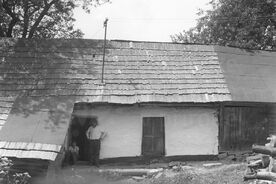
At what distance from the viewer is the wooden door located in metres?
14.6

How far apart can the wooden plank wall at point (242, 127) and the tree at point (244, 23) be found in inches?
332

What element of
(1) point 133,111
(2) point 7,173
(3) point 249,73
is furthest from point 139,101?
(2) point 7,173

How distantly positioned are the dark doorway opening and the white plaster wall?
321 millimetres

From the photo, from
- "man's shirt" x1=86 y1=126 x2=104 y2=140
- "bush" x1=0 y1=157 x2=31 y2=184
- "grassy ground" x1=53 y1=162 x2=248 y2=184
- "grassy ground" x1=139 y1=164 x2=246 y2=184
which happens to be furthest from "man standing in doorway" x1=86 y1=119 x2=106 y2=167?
"bush" x1=0 y1=157 x2=31 y2=184

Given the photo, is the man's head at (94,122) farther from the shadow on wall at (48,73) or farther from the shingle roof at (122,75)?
the shadow on wall at (48,73)

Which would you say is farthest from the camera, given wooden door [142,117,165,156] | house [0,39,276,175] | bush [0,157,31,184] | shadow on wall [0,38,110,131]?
wooden door [142,117,165,156]

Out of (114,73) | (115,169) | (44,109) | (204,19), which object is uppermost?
(204,19)

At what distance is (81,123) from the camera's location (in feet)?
47.6

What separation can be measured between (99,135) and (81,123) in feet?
2.72

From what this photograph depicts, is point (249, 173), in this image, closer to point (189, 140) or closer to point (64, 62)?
point (189, 140)

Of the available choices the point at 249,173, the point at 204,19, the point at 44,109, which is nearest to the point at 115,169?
the point at 44,109

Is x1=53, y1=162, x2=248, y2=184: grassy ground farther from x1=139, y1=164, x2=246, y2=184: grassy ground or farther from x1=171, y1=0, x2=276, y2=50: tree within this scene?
x1=171, y1=0, x2=276, y2=50: tree

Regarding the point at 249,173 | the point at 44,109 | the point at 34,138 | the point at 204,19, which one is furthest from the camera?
the point at 204,19

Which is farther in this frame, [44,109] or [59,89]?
[59,89]
